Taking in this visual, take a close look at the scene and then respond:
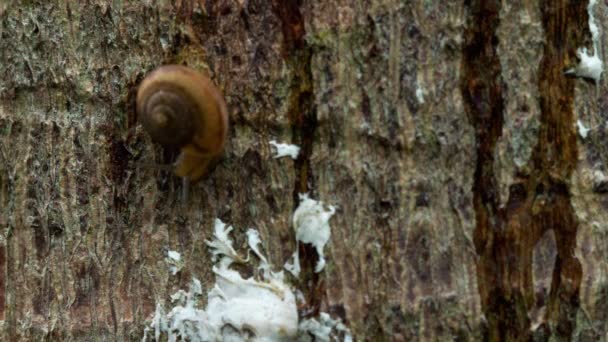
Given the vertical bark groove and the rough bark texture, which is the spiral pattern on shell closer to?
the rough bark texture

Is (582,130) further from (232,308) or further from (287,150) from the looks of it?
(232,308)

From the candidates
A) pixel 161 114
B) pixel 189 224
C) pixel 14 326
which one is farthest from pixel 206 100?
pixel 14 326

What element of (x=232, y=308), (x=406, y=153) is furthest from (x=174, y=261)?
(x=406, y=153)

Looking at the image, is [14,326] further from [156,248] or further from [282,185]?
[282,185]

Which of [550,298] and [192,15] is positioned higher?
[192,15]

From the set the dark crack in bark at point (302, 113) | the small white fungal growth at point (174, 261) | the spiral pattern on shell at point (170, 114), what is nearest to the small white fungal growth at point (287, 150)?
the dark crack in bark at point (302, 113)

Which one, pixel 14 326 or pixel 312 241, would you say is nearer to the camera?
pixel 312 241
